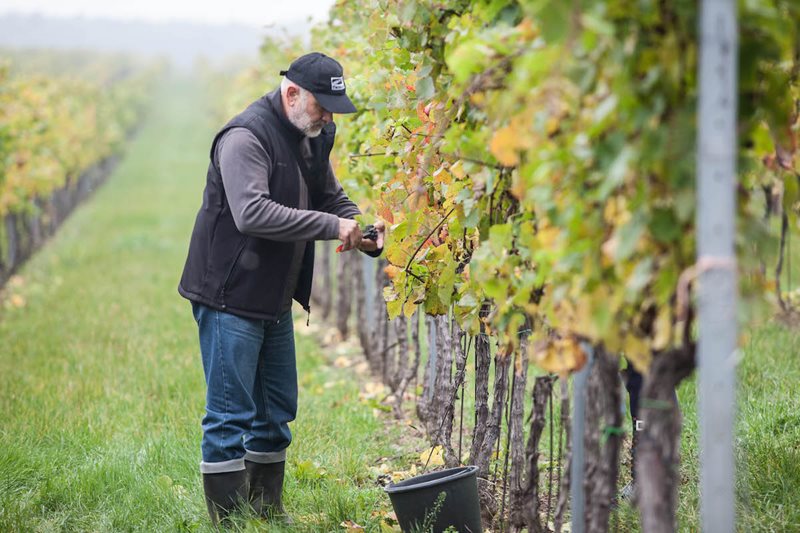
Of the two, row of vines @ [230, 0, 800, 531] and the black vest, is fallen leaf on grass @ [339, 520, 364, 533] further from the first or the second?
the black vest

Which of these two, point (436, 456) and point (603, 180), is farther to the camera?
point (436, 456)

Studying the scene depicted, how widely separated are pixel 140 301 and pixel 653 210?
7966 millimetres

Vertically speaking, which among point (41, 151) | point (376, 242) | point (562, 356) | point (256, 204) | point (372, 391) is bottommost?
point (372, 391)

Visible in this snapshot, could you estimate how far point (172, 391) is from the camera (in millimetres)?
5676

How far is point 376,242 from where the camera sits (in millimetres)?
3562

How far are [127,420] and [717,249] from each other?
13.5ft

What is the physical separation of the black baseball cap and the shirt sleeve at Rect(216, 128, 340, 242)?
305 millimetres

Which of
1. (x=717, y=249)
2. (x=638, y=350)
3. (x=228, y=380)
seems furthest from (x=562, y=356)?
(x=228, y=380)

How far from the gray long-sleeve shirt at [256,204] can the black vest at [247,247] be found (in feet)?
0.31

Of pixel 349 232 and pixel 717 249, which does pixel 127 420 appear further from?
pixel 717 249

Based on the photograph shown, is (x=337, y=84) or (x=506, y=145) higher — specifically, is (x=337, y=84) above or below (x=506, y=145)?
above

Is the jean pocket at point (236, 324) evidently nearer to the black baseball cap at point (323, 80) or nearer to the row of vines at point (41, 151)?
the black baseball cap at point (323, 80)

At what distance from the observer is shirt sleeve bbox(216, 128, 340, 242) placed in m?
3.17

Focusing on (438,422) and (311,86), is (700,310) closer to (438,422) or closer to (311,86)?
(311,86)
